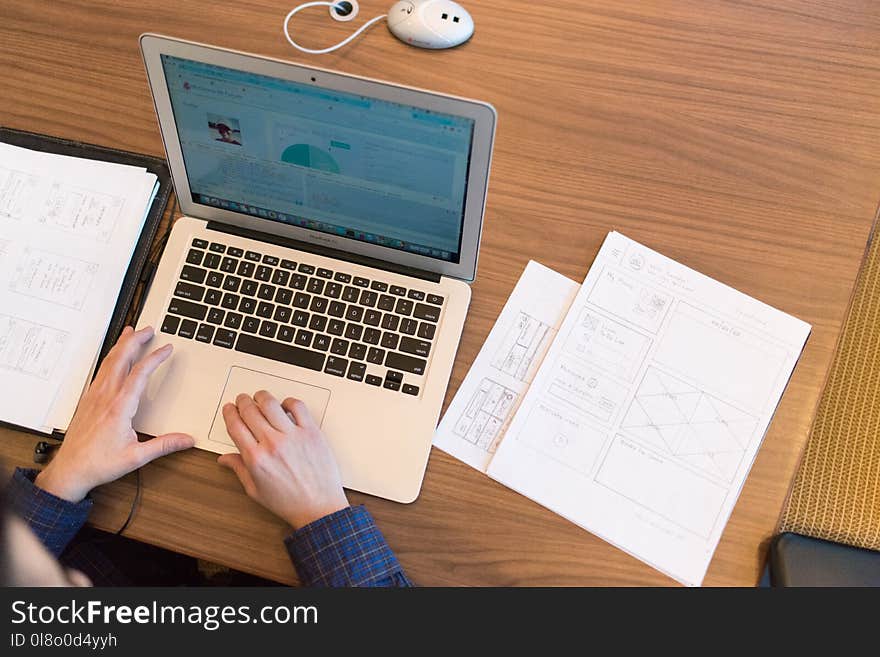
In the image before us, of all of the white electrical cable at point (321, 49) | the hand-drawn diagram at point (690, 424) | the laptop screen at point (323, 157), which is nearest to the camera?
the laptop screen at point (323, 157)

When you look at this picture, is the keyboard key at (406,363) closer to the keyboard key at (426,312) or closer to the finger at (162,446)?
the keyboard key at (426,312)

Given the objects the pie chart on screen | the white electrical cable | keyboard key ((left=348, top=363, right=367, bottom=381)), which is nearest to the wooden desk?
the white electrical cable

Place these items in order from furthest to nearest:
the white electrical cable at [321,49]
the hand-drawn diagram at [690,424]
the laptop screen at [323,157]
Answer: the white electrical cable at [321,49]
the hand-drawn diagram at [690,424]
the laptop screen at [323,157]

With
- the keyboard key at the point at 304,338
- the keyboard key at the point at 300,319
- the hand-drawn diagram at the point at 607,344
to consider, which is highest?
the hand-drawn diagram at the point at 607,344

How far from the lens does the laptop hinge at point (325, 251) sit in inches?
34.5

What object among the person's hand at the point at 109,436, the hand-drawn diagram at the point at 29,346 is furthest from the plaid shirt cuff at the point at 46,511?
the hand-drawn diagram at the point at 29,346

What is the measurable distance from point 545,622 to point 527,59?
0.69 metres

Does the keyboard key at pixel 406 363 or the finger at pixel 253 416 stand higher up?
the keyboard key at pixel 406 363

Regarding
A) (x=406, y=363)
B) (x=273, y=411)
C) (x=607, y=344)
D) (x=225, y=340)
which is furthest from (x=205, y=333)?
(x=607, y=344)

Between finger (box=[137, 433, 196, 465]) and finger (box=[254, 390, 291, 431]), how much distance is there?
0.27 feet

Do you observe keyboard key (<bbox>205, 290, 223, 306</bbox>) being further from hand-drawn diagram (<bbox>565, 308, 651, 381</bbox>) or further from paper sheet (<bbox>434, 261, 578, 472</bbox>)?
hand-drawn diagram (<bbox>565, 308, 651, 381</bbox>)

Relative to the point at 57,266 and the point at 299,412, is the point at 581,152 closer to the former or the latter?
the point at 299,412

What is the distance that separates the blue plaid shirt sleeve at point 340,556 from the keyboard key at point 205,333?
0.24m

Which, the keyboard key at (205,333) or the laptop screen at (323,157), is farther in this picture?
the keyboard key at (205,333)
